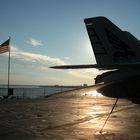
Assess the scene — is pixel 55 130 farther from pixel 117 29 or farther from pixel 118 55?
pixel 117 29

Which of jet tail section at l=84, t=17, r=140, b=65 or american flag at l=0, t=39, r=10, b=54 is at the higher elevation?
american flag at l=0, t=39, r=10, b=54

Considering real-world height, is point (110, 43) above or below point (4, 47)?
below

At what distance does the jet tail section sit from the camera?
47.5 ft

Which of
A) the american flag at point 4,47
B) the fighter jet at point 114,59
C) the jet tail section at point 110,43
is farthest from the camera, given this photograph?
the american flag at point 4,47

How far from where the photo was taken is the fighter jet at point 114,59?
1260cm

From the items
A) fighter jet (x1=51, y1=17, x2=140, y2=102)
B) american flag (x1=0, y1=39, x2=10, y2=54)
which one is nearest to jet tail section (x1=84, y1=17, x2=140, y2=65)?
fighter jet (x1=51, y1=17, x2=140, y2=102)

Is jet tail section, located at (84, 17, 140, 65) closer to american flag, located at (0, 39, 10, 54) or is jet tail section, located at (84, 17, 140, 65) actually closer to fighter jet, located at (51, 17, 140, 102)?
fighter jet, located at (51, 17, 140, 102)

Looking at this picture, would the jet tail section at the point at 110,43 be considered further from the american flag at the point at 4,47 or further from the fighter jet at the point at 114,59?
the american flag at the point at 4,47

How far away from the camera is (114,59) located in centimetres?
1491

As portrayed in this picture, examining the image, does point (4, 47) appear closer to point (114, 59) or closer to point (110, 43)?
point (110, 43)

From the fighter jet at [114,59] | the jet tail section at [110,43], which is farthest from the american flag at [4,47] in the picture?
the jet tail section at [110,43]

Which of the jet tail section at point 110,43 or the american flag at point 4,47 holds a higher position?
the american flag at point 4,47

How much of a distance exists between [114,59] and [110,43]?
903mm

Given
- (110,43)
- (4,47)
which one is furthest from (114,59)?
(4,47)
